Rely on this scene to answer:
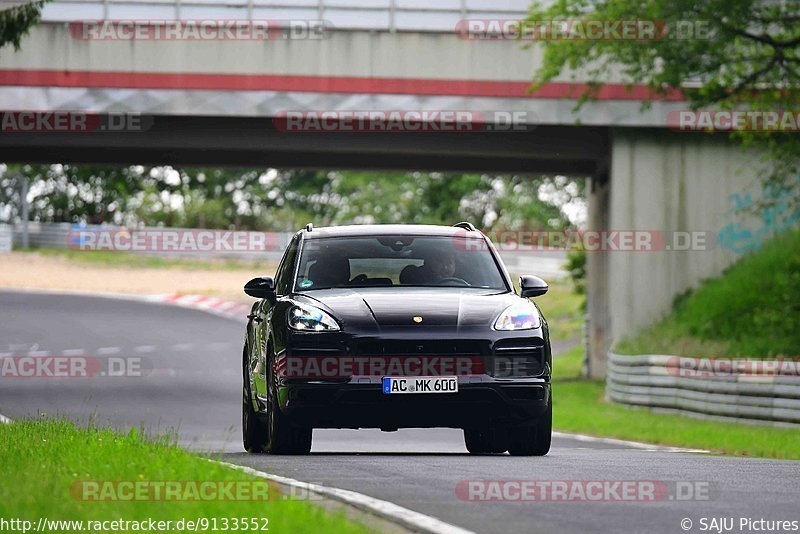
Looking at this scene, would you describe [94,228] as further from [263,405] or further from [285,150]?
[263,405]

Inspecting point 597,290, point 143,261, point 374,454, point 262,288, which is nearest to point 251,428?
point 374,454

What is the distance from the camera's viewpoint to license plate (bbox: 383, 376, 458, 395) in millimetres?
11297

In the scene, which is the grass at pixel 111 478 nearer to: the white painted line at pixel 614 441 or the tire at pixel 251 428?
the tire at pixel 251 428

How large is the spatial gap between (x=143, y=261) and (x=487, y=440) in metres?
55.2

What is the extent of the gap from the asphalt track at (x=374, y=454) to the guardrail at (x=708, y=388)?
769 mm

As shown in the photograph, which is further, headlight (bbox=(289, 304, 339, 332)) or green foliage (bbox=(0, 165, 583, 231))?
green foliage (bbox=(0, 165, 583, 231))

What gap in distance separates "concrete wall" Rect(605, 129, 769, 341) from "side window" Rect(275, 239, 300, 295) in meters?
18.8

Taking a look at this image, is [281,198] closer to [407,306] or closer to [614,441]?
[614,441]

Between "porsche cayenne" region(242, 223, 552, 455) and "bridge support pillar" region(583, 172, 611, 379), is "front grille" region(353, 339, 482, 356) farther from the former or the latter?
"bridge support pillar" region(583, 172, 611, 379)

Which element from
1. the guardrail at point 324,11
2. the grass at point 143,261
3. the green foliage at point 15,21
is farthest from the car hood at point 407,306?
the grass at point 143,261

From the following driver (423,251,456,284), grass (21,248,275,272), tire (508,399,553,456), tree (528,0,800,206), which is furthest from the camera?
grass (21,248,275,272)

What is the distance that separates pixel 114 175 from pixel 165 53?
56.2 meters

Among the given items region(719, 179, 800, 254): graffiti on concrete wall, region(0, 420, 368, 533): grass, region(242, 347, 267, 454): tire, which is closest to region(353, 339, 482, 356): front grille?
region(0, 420, 368, 533): grass

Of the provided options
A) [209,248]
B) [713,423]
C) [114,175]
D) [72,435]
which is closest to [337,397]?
[72,435]
